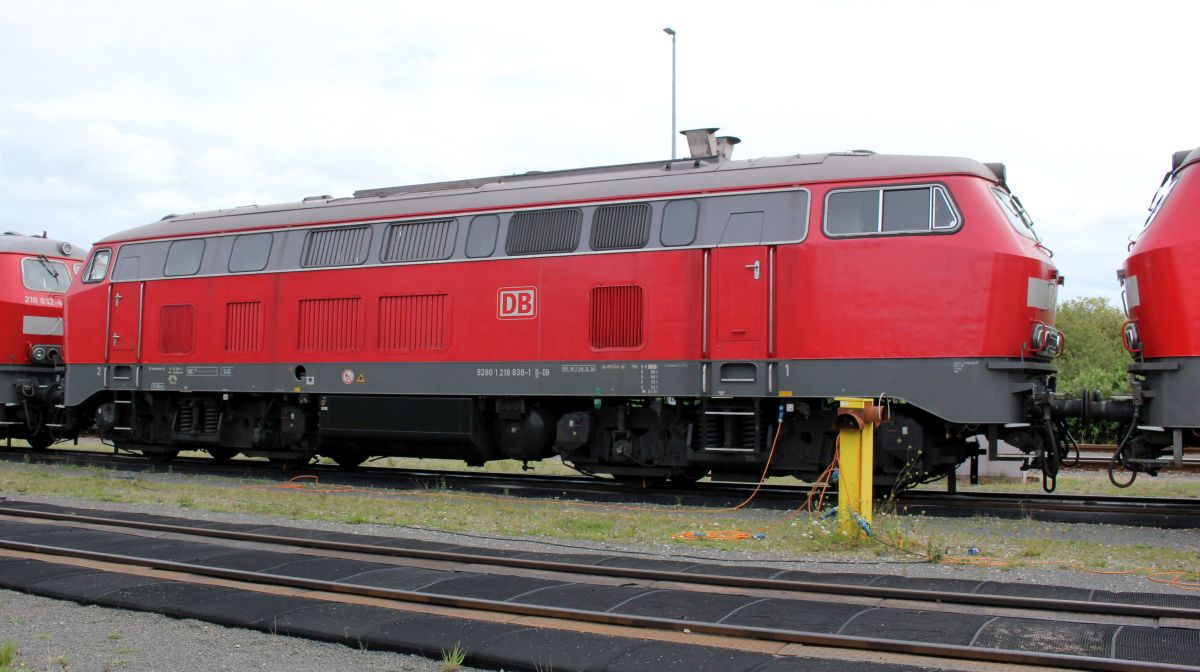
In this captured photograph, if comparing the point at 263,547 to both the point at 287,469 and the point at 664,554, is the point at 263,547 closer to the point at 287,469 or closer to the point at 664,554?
the point at 664,554

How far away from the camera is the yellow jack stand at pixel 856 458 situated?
1014 centimetres

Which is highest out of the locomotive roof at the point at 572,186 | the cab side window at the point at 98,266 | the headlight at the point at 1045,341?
the locomotive roof at the point at 572,186

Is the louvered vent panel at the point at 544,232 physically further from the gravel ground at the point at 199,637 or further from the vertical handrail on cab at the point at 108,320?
the vertical handrail on cab at the point at 108,320

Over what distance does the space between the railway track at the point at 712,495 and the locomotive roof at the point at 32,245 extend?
517cm

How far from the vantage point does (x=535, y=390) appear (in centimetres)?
1398

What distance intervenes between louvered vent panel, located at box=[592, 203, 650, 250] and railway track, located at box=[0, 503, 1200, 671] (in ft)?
17.1

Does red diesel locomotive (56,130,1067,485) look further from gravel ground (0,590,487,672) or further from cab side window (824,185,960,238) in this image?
gravel ground (0,590,487,672)

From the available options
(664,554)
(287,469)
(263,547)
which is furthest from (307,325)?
(664,554)

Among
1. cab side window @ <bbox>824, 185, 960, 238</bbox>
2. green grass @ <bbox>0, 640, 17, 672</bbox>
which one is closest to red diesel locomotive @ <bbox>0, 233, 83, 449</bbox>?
green grass @ <bbox>0, 640, 17, 672</bbox>

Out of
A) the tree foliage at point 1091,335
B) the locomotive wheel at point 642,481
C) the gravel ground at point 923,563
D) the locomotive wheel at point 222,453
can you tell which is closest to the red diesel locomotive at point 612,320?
the locomotive wheel at point 642,481

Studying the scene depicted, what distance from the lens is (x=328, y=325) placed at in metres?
15.7

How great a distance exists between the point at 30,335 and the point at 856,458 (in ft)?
57.1

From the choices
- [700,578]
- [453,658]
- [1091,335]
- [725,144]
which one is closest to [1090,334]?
[1091,335]

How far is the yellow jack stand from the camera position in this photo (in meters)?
10.1
